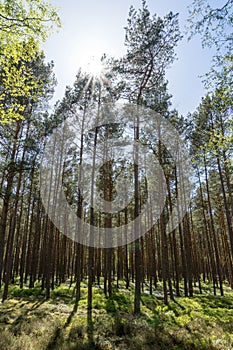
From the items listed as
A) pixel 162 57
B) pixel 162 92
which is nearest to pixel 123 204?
pixel 162 92

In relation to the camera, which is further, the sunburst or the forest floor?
the sunburst

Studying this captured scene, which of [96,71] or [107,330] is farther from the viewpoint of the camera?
[96,71]

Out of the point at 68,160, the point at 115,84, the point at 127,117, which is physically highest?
the point at 115,84

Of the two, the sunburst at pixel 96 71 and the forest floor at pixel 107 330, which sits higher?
the sunburst at pixel 96 71

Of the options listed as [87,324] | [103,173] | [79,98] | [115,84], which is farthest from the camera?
[103,173]

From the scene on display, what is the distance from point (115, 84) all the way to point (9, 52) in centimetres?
685

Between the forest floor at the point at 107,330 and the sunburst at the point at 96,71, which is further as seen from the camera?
the sunburst at the point at 96,71

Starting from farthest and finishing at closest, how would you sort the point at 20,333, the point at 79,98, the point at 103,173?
the point at 103,173
the point at 79,98
the point at 20,333

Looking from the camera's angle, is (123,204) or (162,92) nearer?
(162,92)

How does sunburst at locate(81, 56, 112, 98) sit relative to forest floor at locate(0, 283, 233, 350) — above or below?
above

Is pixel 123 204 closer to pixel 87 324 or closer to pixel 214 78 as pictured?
pixel 87 324

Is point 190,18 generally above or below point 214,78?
above

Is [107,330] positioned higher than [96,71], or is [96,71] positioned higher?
[96,71]

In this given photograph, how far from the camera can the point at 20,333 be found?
614 cm
